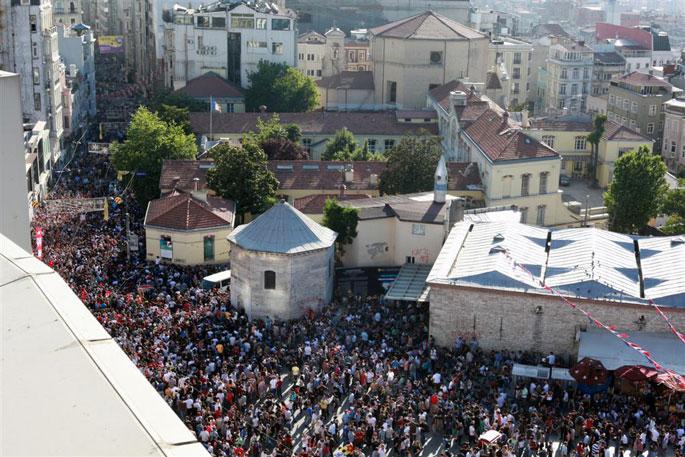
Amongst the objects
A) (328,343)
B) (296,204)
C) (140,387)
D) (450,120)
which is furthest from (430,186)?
(140,387)

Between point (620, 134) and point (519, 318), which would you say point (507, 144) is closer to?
point (519, 318)

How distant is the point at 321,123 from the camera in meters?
74.8

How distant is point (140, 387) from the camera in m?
5.91

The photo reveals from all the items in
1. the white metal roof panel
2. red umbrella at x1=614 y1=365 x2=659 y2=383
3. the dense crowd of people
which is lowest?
the dense crowd of people

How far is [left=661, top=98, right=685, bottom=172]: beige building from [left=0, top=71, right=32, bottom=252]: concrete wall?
7760 centimetres

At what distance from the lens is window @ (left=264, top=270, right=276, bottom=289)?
4275 centimetres

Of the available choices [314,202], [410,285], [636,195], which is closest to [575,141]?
[636,195]

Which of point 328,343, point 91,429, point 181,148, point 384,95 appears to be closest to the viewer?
point 91,429

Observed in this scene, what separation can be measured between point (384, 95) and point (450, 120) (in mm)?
18023

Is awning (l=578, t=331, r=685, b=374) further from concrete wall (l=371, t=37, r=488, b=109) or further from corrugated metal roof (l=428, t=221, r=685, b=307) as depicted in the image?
concrete wall (l=371, t=37, r=488, b=109)

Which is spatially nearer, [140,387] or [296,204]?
[140,387]

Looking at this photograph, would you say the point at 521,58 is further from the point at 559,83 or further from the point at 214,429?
the point at 214,429

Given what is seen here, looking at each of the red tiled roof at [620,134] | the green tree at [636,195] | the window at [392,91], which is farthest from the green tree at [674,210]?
the window at [392,91]

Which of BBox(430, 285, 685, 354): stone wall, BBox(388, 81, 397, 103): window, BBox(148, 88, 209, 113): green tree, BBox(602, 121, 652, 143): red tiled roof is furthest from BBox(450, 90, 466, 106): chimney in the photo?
BBox(430, 285, 685, 354): stone wall
